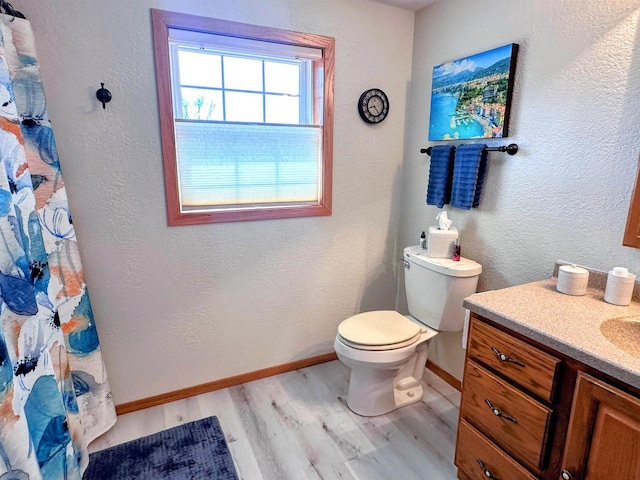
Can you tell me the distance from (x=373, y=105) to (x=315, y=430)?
1.82 meters

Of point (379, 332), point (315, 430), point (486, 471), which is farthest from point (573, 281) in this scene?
point (315, 430)

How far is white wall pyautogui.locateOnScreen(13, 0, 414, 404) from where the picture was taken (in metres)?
1.65

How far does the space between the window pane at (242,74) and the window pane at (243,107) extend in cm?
4

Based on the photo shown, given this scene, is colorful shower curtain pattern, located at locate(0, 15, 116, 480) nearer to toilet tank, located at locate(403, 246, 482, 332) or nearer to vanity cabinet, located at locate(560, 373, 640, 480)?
vanity cabinet, located at locate(560, 373, 640, 480)

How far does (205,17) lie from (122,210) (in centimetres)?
100

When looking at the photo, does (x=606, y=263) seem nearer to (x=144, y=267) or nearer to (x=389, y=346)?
(x=389, y=346)

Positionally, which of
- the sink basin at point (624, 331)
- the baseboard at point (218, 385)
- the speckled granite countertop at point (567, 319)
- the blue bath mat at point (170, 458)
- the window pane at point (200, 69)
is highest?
the window pane at point (200, 69)

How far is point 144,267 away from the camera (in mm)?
1892

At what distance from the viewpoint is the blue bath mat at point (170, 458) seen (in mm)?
1608

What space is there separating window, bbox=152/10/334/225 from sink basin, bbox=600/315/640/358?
1.45 meters

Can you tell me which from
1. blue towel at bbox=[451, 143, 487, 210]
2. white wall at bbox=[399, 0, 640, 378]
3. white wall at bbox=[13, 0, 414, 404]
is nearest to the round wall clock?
white wall at bbox=[13, 0, 414, 404]

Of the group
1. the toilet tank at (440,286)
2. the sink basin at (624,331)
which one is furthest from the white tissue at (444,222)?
the sink basin at (624,331)

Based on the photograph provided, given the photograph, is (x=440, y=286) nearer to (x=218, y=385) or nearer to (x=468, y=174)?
(x=468, y=174)

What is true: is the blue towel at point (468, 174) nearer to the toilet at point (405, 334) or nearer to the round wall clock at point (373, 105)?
the toilet at point (405, 334)
